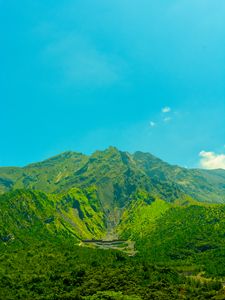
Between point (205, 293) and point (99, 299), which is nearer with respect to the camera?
point (99, 299)

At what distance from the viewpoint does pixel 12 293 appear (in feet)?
643

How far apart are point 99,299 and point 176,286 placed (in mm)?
54359

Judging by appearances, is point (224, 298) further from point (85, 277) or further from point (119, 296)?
point (85, 277)

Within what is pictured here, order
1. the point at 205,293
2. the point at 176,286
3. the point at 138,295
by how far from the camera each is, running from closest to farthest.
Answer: the point at 138,295 → the point at 205,293 → the point at 176,286

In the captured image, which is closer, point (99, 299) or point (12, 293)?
point (99, 299)

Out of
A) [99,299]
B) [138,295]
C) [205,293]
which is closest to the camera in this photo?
[99,299]

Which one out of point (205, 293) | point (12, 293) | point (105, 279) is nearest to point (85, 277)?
point (105, 279)

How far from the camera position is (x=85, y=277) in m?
197

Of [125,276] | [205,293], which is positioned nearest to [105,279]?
[125,276]

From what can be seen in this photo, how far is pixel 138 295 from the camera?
162 m

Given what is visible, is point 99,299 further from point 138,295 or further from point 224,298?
point 224,298

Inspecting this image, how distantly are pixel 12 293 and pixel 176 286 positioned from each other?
88018mm

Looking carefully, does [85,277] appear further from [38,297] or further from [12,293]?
[12,293]

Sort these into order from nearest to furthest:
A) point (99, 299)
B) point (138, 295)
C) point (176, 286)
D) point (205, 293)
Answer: point (99, 299), point (138, 295), point (205, 293), point (176, 286)
